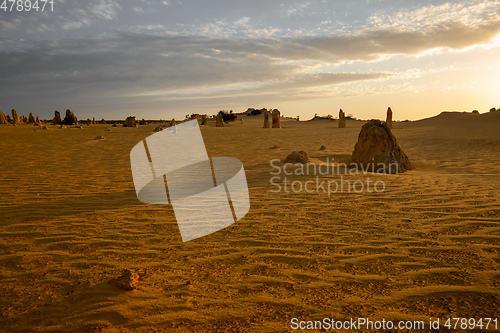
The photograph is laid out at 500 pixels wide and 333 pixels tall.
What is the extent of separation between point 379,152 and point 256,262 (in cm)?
621

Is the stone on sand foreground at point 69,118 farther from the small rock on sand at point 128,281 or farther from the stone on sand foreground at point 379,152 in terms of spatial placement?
the small rock on sand at point 128,281

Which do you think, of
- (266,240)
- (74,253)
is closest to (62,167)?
(74,253)

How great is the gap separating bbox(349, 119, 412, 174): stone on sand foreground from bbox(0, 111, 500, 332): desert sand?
8.06 feet

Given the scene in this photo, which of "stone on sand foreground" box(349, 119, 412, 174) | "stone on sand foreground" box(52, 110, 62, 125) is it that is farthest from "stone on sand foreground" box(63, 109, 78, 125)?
"stone on sand foreground" box(349, 119, 412, 174)

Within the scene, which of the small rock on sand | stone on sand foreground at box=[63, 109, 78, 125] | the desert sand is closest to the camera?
the desert sand

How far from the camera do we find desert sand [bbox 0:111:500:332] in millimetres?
2131

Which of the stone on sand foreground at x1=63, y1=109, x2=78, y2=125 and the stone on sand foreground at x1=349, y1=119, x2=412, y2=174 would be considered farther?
the stone on sand foreground at x1=63, y1=109, x2=78, y2=125

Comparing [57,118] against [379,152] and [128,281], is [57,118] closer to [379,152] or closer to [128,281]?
[379,152]

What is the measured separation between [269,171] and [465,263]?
16.7 ft

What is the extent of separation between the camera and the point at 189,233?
12.1 ft

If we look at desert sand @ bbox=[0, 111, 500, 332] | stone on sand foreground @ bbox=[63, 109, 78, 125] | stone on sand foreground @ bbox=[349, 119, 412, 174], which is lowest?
desert sand @ bbox=[0, 111, 500, 332]

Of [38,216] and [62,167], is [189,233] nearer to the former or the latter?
[38,216]

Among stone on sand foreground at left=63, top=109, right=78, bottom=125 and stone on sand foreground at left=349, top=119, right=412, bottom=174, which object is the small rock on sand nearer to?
stone on sand foreground at left=349, top=119, right=412, bottom=174

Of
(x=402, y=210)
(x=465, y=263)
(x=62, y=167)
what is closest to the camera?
(x=465, y=263)
